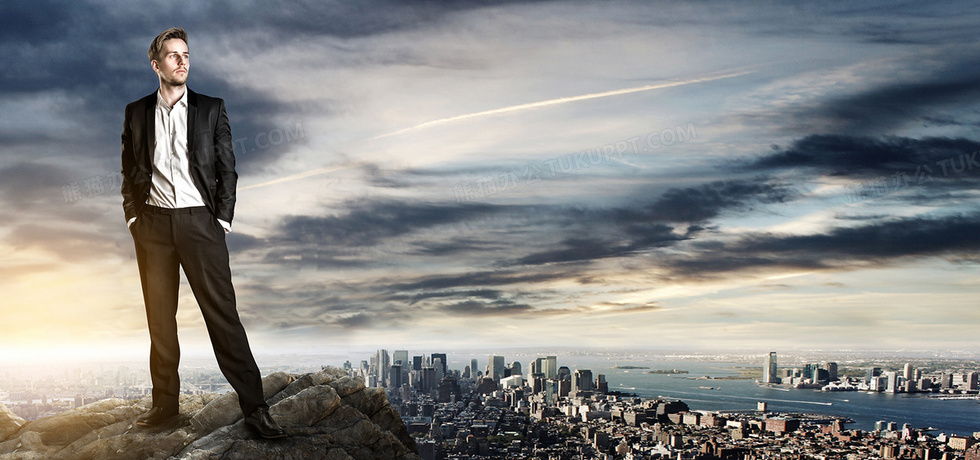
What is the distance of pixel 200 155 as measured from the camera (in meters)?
4.98

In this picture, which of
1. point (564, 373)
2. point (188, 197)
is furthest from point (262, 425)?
point (564, 373)

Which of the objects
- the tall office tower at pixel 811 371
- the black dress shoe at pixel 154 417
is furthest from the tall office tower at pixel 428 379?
the tall office tower at pixel 811 371

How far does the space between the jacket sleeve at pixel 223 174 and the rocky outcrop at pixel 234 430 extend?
5.60ft

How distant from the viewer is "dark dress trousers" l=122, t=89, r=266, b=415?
16.3 feet

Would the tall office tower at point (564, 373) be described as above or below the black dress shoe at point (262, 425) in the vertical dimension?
below

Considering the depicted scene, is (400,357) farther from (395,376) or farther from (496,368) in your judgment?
(496,368)

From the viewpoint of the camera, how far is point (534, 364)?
22.1 m

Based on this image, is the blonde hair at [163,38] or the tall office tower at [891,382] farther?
the tall office tower at [891,382]

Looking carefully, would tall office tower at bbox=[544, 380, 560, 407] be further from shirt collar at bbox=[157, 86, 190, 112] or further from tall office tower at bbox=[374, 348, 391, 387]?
shirt collar at bbox=[157, 86, 190, 112]

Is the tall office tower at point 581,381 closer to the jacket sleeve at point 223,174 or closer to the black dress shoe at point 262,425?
the black dress shoe at point 262,425

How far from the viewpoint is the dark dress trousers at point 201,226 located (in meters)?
4.98

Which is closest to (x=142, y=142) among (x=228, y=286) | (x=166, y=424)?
(x=228, y=286)

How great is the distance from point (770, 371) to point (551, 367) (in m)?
8.71

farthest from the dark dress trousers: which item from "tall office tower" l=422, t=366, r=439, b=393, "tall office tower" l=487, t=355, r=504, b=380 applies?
"tall office tower" l=487, t=355, r=504, b=380
